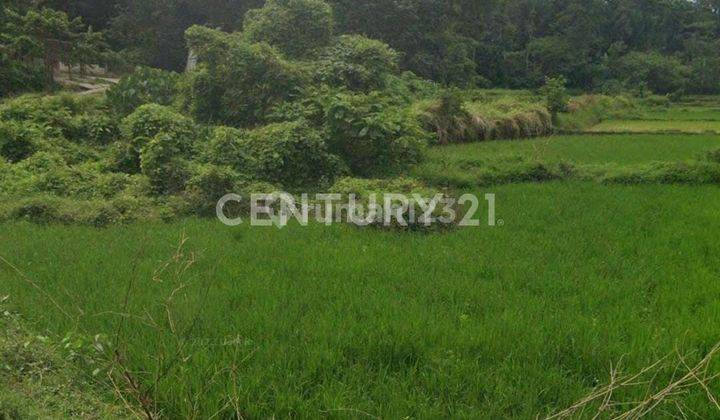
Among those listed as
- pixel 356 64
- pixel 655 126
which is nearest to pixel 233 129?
pixel 356 64

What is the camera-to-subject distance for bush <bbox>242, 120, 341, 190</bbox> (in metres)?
7.96

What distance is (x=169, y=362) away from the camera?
10.4 feet

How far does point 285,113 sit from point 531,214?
4161 millimetres

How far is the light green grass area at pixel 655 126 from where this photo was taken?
14930 mm

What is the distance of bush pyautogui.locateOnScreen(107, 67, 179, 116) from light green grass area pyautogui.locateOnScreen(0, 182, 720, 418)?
480 centimetres

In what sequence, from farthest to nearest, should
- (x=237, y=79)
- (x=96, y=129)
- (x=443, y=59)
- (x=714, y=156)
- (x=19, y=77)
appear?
(x=443, y=59)
(x=19, y=77)
(x=237, y=79)
(x=96, y=129)
(x=714, y=156)

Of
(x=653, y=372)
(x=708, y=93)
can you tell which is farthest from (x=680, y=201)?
(x=708, y=93)

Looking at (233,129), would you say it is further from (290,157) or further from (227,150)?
(290,157)

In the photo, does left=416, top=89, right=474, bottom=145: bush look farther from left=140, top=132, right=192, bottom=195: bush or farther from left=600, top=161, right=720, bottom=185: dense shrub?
left=140, top=132, right=192, bottom=195: bush

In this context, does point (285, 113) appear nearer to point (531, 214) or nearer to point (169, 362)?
point (531, 214)

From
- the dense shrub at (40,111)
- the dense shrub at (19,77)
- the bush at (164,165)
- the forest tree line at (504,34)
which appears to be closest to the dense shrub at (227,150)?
the bush at (164,165)

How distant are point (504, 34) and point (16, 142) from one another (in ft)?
85.2

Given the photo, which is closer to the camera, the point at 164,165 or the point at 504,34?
the point at 164,165

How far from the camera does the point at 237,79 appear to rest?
1014 centimetres
